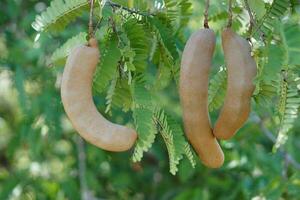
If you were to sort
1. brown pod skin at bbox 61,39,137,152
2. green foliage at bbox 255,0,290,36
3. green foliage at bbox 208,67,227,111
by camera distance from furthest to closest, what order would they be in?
green foliage at bbox 208,67,227,111, green foliage at bbox 255,0,290,36, brown pod skin at bbox 61,39,137,152

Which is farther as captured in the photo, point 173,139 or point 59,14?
point 59,14

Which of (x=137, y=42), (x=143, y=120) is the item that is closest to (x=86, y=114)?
(x=143, y=120)

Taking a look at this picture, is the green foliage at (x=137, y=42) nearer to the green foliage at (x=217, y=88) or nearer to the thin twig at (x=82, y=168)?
the green foliage at (x=217, y=88)

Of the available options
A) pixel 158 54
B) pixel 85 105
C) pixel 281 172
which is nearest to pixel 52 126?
pixel 281 172

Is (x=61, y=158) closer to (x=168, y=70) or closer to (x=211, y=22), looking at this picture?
(x=211, y=22)

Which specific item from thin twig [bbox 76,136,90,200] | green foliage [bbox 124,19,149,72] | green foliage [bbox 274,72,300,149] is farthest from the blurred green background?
green foliage [bbox 274,72,300,149]

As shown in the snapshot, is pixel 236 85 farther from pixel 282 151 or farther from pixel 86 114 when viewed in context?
pixel 282 151

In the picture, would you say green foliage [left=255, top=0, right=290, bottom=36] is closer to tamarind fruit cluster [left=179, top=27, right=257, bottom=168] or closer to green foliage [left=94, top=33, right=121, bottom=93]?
tamarind fruit cluster [left=179, top=27, right=257, bottom=168]
